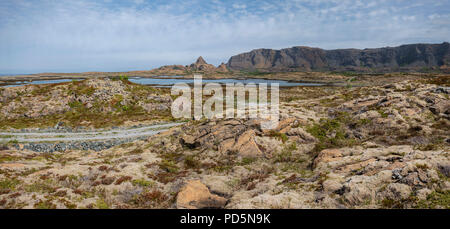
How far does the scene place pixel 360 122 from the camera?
96.0ft

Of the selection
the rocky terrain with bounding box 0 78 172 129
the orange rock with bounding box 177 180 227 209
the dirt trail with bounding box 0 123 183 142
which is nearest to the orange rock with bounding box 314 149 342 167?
the orange rock with bounding box 177 180 227 209

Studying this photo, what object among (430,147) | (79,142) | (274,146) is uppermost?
(430,147)

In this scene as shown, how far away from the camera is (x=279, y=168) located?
2181 centimetres

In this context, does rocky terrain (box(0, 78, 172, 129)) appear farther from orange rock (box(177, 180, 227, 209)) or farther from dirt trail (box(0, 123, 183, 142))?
orange rock (box(177, 180, 227, 209))

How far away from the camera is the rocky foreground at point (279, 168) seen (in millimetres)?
13101

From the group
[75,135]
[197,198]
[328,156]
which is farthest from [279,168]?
[75,135]

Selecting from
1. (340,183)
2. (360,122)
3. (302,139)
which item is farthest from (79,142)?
(360,122)

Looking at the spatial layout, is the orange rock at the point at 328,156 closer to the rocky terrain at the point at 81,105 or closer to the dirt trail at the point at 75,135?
the dirt trail at the point at 75,135

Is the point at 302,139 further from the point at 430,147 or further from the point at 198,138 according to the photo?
the point at 198,138

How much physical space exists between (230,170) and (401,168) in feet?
45.3

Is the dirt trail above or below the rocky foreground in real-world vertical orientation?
below

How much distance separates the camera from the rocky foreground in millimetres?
13101

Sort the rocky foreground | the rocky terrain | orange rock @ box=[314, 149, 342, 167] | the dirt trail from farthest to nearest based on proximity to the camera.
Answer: the rocky terrain < the dirt trail < orange rock @ box=[314, 149, 342, 167] < the rocky foreground

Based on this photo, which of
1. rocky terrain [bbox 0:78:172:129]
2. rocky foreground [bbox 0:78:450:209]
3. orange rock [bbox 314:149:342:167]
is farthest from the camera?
rocky terrain [bbox 0:78:172:129]
